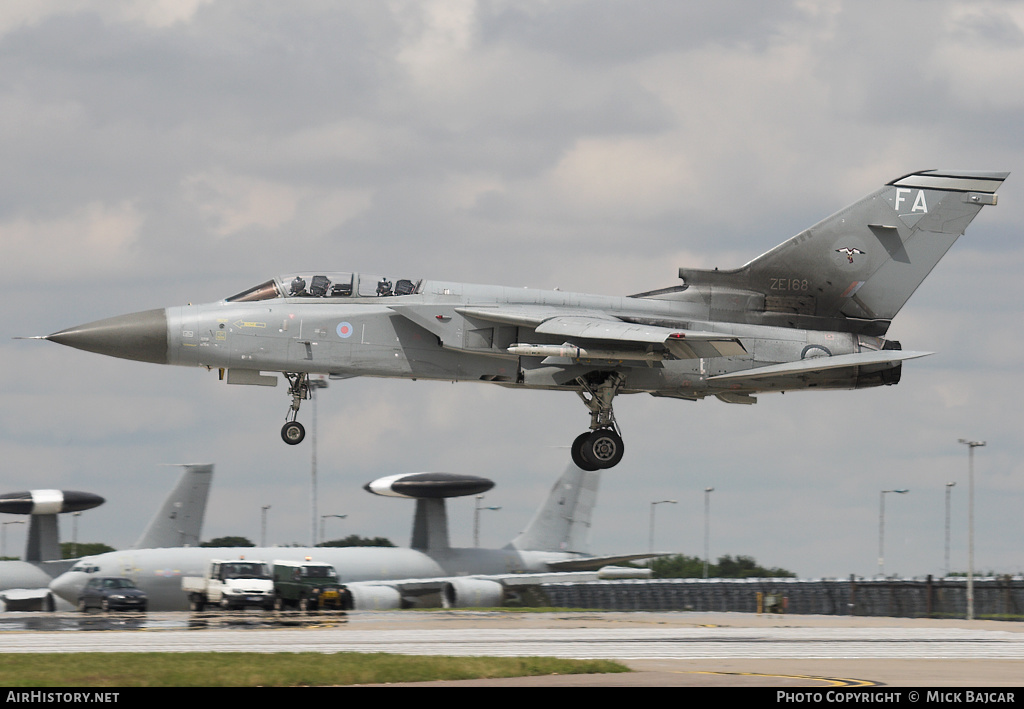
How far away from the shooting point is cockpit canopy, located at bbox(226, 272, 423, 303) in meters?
26.9

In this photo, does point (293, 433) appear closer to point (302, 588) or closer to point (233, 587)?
point (233, 587)

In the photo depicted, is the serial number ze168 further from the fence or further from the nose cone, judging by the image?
the fence

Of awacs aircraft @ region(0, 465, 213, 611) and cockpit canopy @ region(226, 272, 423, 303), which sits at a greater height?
cockpit canopy @ region(226, 272, 423, 303)

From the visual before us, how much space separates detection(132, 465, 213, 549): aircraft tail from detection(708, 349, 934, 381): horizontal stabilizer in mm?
28503

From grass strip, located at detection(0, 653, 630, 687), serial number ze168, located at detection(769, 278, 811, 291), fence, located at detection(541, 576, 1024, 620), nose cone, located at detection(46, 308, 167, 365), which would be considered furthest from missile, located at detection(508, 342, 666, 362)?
fence, located at detection(541, 576, 1024, 620)

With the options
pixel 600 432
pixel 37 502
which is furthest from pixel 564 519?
pixel 600 432

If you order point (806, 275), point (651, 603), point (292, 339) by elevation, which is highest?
point (806, 275)

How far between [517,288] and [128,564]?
21590 millimetres

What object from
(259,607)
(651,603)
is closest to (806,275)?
(259,607)

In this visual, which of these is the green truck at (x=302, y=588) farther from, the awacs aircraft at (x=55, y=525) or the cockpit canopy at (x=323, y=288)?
the cockpit canopy at (x=323, y=288)

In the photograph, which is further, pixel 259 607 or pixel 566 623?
pixel 259 607

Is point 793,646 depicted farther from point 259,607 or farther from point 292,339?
point 259,607

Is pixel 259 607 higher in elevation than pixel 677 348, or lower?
lower
